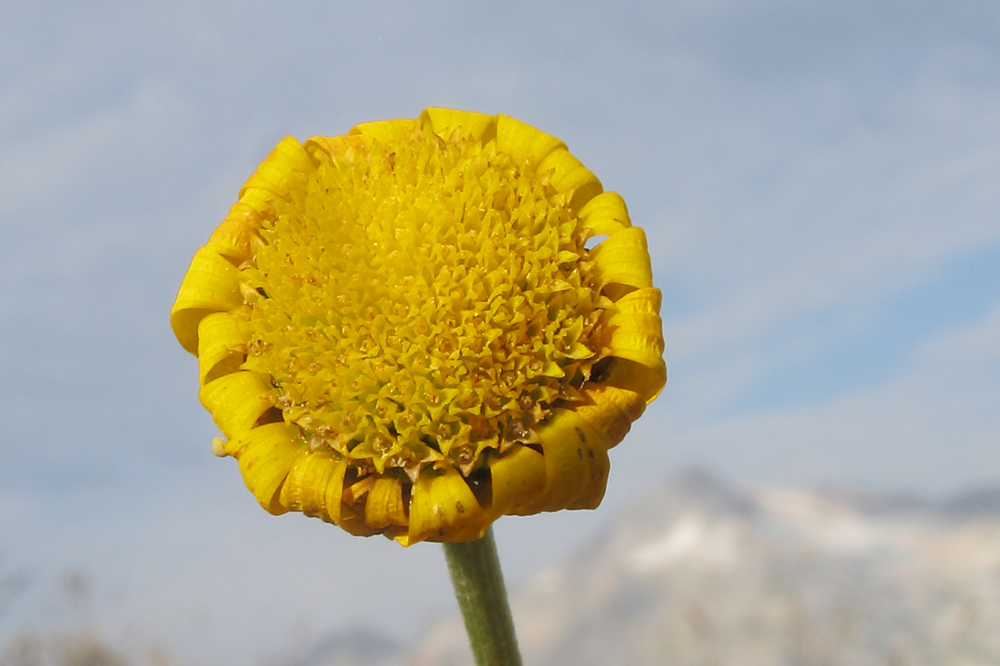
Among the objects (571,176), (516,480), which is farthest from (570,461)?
(571,176)

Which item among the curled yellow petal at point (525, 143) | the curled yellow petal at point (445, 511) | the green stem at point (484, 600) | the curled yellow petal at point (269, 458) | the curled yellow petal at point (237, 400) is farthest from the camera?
the curled yellow petal at point (525, 143)

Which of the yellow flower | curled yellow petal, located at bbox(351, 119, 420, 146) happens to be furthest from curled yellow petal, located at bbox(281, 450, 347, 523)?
curled yellow petal, located at bbox(351, 119, 420, 146)

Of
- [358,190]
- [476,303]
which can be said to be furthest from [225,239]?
[476,303]

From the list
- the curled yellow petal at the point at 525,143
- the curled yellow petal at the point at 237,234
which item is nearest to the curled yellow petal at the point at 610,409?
the curled yellow petal at the point at 525,143

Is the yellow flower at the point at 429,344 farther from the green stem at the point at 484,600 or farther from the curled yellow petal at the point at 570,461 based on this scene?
the green stem at the point at 484,600

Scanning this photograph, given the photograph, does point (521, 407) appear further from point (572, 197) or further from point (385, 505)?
point (572, 197)

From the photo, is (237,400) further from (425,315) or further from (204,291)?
(425,315)
